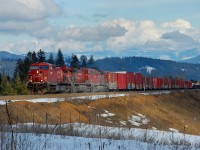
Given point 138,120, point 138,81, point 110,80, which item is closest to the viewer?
point 138,120

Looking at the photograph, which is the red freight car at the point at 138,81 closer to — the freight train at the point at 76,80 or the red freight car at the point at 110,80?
the freight train at the point at 76,80

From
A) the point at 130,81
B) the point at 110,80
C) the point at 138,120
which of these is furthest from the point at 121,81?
the point at 138,120

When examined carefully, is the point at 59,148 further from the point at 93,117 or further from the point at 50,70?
the point at 50,70

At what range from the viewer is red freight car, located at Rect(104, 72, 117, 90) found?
64.9 meters

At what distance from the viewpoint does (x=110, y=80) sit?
2618 inches

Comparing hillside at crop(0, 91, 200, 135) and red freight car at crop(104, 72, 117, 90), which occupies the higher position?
red freight car at crop(104, 72, 117, 90)

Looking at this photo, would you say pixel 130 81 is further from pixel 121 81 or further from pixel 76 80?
pixel 76 80

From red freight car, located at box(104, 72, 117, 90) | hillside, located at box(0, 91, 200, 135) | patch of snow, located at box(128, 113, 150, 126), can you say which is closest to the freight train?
red freight car, located at box(104, 72, 117, 90)

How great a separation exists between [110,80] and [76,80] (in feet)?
44.5

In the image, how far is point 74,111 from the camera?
34.5 metres

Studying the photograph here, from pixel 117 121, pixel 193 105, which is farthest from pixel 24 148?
pixel 193 105

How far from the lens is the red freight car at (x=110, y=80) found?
6495cm

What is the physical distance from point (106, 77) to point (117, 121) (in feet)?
93.3

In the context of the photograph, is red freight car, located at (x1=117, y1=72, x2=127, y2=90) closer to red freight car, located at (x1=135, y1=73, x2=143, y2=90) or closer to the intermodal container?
the intermodal container
